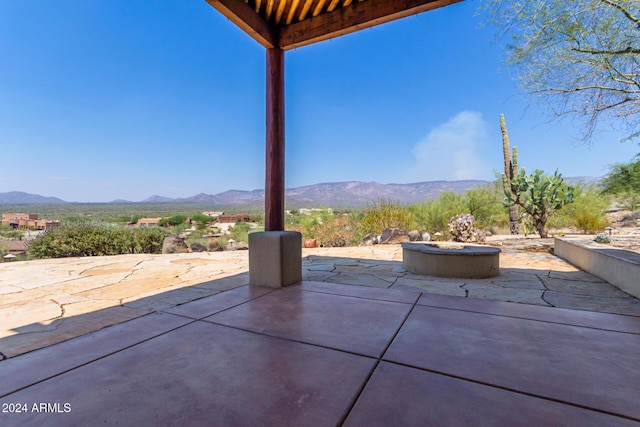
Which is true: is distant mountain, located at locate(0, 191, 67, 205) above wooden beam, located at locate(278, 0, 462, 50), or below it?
above

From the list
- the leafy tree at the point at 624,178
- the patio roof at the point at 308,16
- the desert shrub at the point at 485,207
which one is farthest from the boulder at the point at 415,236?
the patio roof at the point at 308,16

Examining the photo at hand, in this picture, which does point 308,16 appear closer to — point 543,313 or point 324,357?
point 324,357

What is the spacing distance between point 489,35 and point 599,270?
417 centimetres

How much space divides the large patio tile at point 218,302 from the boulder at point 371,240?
5.37 meters

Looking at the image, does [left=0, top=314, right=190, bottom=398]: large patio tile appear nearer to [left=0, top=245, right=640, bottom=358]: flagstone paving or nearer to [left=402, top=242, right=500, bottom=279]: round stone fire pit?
[left=0, top=245, right=640, bottom=358]: flagstone paving

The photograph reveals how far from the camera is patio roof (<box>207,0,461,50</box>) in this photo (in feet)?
8.86

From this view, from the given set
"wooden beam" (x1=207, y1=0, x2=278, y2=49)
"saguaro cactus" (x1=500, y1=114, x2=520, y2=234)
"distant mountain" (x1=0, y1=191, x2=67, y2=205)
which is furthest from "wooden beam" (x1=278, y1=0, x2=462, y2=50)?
"distant mountain" (x1=0, y1=191, x2=67, y2=205)

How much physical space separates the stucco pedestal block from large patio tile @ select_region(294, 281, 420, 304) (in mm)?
163

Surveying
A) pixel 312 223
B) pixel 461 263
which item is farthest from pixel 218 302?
pixel 312 223

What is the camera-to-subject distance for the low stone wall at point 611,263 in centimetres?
273

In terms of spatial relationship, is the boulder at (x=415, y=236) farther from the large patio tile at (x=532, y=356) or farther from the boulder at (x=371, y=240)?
the large patio tile at (x=532, y=356)

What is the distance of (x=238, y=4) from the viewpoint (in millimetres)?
2688

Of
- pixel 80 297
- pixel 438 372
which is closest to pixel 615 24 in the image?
pixel 438 372

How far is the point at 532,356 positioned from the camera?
152 centimetres
